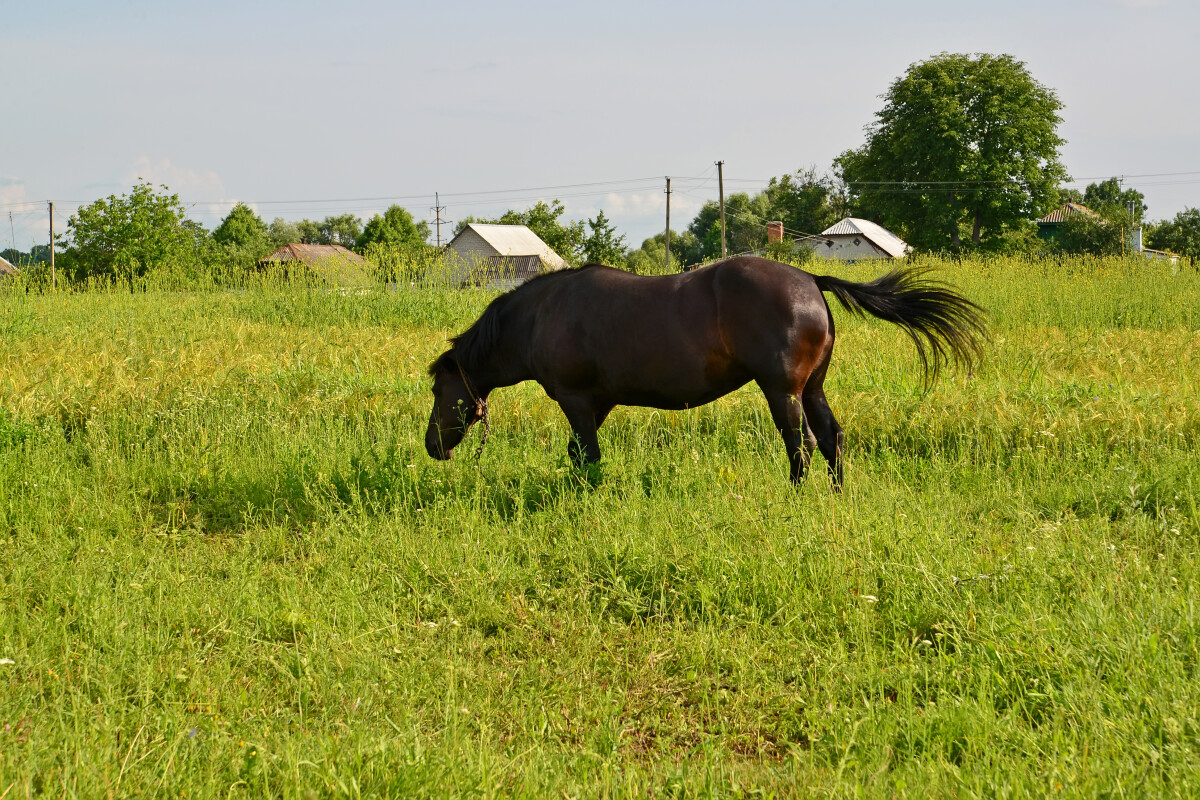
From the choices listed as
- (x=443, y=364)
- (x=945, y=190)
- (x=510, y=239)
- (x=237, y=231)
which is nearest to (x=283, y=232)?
(x=237, y=231)

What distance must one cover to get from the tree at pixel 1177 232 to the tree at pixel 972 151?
1734 cm

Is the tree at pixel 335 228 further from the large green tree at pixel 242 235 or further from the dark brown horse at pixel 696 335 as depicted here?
the dark brown horse at pixel 696 335

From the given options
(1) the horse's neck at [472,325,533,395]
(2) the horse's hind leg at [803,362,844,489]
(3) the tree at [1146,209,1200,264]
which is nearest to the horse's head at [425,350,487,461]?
(1) the horse's neck at [472,325,533,395]

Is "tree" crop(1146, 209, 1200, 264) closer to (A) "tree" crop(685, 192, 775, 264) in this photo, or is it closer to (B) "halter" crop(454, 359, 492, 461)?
(A) "tree" crop(685, 192, 775, 264)

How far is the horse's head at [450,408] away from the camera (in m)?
6.17

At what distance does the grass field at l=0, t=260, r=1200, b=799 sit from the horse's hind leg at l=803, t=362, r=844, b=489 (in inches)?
11.8

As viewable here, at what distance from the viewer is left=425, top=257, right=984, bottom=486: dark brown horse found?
5.10 meters

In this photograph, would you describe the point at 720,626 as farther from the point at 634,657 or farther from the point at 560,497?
the point at 560,497

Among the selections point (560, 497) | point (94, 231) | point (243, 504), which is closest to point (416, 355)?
point (243, 504)

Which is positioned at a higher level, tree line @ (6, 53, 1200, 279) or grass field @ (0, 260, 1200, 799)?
tree line @ (6, 53, 1200, 279)

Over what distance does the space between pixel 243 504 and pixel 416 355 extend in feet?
15.0

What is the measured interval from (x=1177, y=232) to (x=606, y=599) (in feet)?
217

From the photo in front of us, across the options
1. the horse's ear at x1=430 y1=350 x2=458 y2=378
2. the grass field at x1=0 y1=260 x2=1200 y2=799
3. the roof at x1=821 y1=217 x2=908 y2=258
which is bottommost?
the grass field at x1=0 y1=260 x2=1200 y2=799

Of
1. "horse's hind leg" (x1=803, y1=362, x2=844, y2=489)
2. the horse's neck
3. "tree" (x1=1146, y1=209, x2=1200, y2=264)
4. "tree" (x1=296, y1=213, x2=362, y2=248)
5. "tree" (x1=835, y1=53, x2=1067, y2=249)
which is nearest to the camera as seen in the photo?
"horse's hind leg" (x1=803, y1=362, x2=844, y2=489)
